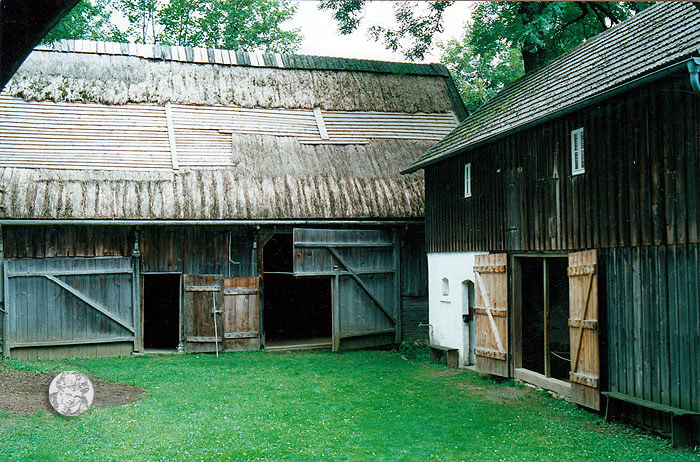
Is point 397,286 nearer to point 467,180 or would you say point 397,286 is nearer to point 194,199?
point 467,180

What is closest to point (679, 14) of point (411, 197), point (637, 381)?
point (637, 381)

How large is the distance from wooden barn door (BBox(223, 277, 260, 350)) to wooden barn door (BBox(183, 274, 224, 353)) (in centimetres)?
34

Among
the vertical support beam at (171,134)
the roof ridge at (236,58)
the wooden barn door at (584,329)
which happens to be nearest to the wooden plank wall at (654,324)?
the wooden barn door at (584,329)

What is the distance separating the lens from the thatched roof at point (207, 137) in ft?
51.8

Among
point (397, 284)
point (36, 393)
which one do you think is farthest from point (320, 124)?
point (36, 393)

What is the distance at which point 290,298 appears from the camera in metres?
21.8

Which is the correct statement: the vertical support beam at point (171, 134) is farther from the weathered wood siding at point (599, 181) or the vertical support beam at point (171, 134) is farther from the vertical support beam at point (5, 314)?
the weathered wood siding at point (599, 181)


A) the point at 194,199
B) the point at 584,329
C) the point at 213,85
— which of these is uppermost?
the point at 213,85

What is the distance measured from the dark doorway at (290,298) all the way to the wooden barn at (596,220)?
7.44 m

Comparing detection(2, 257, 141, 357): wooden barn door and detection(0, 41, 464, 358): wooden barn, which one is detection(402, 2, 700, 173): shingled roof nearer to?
detection(0, 41, 464, 358): wooden barn

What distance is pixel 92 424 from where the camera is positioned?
30.6 ft

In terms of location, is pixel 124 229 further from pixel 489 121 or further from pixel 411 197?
pixel 489 121

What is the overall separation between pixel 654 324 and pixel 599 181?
7.61 feet

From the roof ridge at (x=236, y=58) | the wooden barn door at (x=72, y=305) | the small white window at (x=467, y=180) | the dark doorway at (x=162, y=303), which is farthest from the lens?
the dark doorway at (x=162, y=303)
